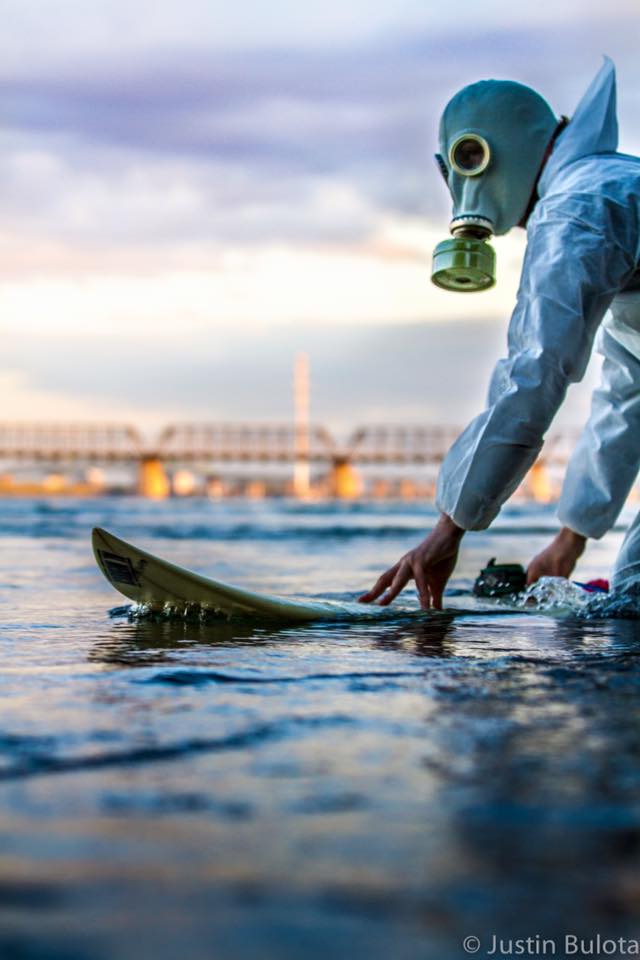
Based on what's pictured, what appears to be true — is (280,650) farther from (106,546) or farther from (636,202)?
(636,202)

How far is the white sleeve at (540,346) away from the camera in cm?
281

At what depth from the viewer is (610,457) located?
3.83m

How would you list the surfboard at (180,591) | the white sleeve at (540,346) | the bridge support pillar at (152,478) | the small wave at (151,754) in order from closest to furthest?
1. the small wave at (151,754)
2. the white sleeve at (540,346)
3. the surfboard at (180,591)
4. the bridge support pillar at (152,478)

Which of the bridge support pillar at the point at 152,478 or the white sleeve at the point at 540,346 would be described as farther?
the bridge support pillar at the point at 152,478

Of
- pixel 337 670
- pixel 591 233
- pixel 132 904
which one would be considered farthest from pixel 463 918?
pixel 591 233

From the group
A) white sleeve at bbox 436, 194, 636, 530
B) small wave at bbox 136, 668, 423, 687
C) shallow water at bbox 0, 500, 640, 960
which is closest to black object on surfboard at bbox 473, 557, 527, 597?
white sleeve at bbox 436, 194, 636, 530

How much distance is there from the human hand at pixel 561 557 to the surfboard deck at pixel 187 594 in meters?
0.70

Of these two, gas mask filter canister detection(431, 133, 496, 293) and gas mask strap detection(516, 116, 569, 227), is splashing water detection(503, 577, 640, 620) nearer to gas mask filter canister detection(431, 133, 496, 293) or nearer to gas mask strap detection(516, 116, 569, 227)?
gas mask filter canister detection(431, 133, 496, 293)

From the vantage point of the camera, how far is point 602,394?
3.92 metres

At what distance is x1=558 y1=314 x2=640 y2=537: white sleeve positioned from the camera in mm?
3773

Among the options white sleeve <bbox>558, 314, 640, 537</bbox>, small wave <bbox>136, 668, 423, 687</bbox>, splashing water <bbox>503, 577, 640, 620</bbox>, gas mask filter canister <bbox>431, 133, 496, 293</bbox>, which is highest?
gas mask filter canister <bbox>431, 133, 496, 293</bbox>

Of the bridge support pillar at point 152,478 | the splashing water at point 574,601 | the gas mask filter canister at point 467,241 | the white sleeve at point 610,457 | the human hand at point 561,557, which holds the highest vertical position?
the bridge support pillar at point 152,478

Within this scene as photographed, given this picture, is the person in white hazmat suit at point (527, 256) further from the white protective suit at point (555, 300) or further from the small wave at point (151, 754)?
the small wave at point (151, 754)

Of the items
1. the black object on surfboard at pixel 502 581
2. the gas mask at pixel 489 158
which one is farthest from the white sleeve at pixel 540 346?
the black object on surfboard at pixel 502 581
